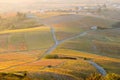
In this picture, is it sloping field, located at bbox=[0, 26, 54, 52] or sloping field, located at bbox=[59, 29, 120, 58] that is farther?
sloping field, located at bbox=[0, 26, 54, 52]

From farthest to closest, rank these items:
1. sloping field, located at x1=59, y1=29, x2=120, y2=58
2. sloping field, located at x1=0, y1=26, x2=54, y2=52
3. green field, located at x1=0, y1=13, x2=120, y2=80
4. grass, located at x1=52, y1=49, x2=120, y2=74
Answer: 1. sloping field, located at x1=0, y1=26, x2=54, y2=52
2. sloping field, located at x1=59, y1=29, x2=120, y2=58
3. grass, located at x1=52, y1=49, x2=120, y2=74
4. green field, located at x1=0, y1=13, x2=120, y2=80

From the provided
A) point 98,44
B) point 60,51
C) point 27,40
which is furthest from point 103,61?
point 27,40

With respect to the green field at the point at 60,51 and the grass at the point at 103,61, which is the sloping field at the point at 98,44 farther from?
the grass at the point at 103,61

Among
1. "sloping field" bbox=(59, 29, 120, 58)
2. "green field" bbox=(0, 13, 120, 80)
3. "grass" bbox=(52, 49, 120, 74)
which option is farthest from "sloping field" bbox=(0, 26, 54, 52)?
"grass" bbox=(52, 49, 120, 74)

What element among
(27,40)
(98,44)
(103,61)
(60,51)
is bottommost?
(98,44)

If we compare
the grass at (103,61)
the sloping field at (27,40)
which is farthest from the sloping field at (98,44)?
the sloping field at (27,40)

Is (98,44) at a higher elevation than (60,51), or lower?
lower

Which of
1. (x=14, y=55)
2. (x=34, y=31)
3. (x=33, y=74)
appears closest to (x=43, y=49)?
(x=14, y=55)

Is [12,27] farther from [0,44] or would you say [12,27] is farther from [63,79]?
[63,79]

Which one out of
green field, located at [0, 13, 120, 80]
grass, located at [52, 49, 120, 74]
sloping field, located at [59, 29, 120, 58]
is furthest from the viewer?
sloping field, located at [59, 29, 120, 58]

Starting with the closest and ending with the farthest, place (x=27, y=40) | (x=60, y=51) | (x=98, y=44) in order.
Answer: (x=60, y=51), (x=98, y=44), (x=27, y=40)

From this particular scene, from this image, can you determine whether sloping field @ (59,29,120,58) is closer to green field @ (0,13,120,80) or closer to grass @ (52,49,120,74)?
green field @ (0,13,120,80)

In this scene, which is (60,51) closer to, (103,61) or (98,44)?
(103,61)
